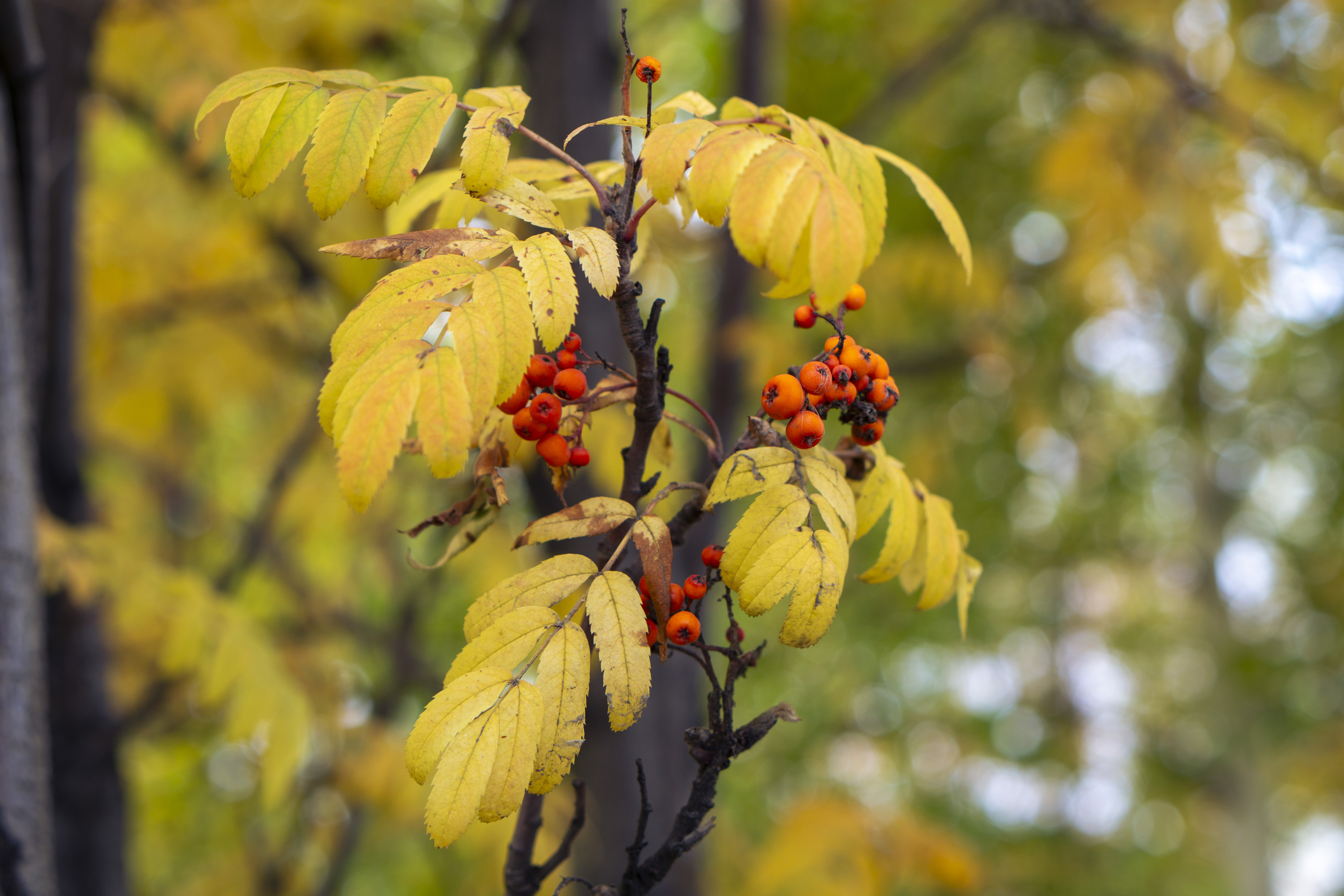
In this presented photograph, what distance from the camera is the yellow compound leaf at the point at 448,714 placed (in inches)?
29.8

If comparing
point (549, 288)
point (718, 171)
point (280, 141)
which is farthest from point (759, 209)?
point (280, 141)

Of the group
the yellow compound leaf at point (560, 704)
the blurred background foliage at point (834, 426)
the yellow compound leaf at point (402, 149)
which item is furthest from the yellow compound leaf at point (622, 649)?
the blurred background foliage at point (834, 426)

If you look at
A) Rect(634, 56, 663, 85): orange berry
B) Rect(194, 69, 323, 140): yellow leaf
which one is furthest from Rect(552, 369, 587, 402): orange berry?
Rect(194, 69, 323, 140): yellow leaf

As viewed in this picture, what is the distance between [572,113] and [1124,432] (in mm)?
8594

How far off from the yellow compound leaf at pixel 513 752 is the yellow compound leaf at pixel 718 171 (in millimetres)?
487

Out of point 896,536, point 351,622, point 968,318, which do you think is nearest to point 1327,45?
point 968,318

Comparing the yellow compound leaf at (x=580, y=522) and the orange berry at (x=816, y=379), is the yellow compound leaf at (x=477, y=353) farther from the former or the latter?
the orange berry at (x=816, y=379)

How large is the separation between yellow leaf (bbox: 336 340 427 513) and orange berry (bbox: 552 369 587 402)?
21 cm

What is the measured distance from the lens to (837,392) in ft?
3.04

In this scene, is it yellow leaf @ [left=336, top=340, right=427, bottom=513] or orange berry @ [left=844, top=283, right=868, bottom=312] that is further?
orange berry @ [left=844, top=283, right=868, bottom=312]

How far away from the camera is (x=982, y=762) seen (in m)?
10.4

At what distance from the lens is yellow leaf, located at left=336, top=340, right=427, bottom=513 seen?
2.22 ft

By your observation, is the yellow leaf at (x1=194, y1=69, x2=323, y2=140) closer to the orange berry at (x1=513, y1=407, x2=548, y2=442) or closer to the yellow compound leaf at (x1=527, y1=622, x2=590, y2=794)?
the orange berry at (x1=513, y1=407, x2=548, y2=442)

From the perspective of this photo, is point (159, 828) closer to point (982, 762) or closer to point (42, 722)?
point (42, 722)
